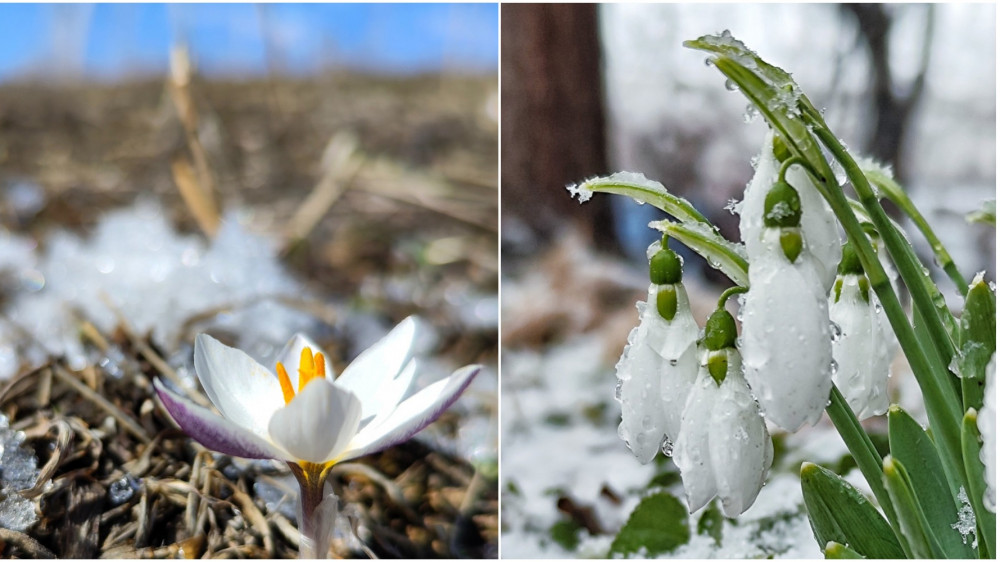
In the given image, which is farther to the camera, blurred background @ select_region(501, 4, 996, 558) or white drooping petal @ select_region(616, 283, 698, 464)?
blurred background @ select_region(501, 4, 996, 558)

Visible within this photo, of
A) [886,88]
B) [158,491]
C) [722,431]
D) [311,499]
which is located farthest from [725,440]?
[886,88]

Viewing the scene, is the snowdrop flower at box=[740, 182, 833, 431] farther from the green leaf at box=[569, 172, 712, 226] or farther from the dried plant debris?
the dried plant debris

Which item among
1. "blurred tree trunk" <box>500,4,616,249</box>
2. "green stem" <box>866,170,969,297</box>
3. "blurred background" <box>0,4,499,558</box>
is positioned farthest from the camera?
"blurred tree trunk" <box>500,4,616,249</box>

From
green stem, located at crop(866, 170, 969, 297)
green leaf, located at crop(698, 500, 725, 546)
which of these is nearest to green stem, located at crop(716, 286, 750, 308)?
green stem, located at crop(866, 170, 969, 297)

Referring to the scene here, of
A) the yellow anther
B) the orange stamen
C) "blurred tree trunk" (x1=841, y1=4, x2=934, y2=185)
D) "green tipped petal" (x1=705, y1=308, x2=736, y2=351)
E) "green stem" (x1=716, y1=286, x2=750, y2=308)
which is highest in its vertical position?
"blurred tree trunk" (x1=841, y1=4, x2=934, y2=185)

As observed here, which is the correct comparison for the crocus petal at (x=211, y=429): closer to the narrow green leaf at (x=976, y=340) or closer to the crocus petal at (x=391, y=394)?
the crocus petal at (x=391, y=394)

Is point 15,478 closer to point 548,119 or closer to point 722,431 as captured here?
point 722,431

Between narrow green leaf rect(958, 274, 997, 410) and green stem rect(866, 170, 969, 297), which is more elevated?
green stem rect(866, 170, 969, 297)

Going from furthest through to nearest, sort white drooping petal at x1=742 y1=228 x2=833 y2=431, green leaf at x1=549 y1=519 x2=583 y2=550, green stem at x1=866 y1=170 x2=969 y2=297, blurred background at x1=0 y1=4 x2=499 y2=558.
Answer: green leaf at x1=549 y1=519 x2=583 y2=550
blurred background at x1=0 y1=4 x2=499 y2=558
green stem at x1=866 y1=170 x2=969 y2=297
white drooping petal at x1=742 y1=228 x2=833 y2=431

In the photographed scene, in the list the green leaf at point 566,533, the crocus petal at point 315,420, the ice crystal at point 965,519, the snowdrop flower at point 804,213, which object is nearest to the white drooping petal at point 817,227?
the snowdrop flower at point 804,213
